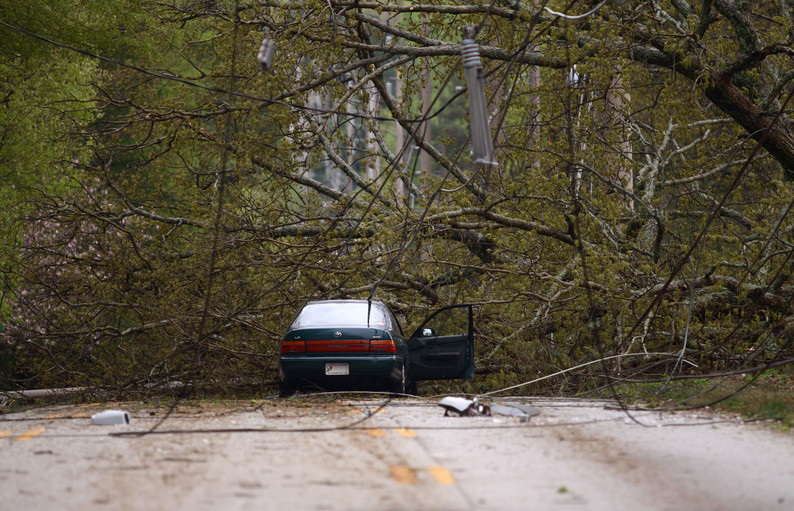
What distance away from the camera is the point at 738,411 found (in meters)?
10.1

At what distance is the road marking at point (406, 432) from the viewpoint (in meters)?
8.66

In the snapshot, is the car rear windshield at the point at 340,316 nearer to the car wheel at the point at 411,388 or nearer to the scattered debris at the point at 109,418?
the car wheel at the point at 411,388

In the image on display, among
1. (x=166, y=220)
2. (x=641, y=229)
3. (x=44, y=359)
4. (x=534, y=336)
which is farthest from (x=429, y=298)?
(x=44, y=359)

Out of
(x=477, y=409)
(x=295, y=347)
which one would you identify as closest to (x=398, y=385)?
(x=295, y=347)

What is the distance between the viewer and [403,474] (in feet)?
21.2

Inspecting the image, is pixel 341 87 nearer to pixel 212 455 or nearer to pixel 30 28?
pixel 30 28

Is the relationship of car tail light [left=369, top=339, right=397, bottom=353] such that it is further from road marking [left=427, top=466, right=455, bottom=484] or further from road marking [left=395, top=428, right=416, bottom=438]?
road marking [left=427, top=466, right=455, bottom=484]

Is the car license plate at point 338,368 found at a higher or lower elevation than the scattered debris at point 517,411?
higher

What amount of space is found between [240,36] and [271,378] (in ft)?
20.9

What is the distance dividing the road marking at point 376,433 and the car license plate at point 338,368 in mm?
3580

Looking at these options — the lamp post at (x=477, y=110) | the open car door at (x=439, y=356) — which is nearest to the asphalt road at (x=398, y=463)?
the lamp post at (x=477, y=110)

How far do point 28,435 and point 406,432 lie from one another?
3579mm

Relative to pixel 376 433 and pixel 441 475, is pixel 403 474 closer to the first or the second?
pixel 441 475

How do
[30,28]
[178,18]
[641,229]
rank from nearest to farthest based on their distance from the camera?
[641,229] → [178,18] → [30,28]
